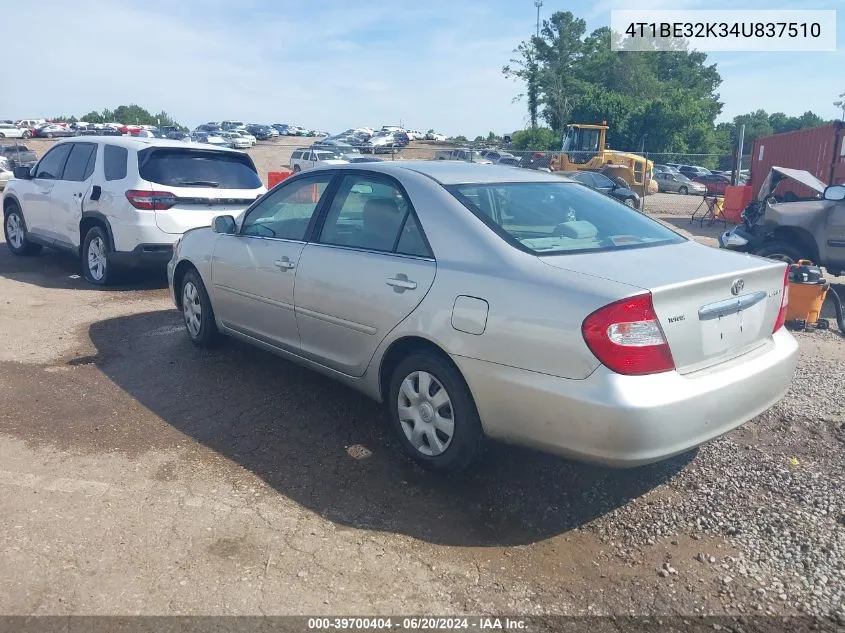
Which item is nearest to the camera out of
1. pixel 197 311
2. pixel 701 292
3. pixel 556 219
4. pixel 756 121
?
pixel 701 292

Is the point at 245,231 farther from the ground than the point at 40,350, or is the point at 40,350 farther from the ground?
the point at 245,231

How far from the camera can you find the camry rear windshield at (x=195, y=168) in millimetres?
8078

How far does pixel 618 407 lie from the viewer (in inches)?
117

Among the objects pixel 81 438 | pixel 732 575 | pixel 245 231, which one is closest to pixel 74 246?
pixel 245 231

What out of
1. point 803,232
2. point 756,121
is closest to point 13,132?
point 803,232

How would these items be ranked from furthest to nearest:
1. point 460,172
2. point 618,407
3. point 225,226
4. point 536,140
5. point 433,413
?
point 536,140 → point 225,226 → point 460,172 → point 433,413 → point 618,407

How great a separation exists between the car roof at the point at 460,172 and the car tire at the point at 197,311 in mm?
1837

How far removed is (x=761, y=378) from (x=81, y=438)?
380cm

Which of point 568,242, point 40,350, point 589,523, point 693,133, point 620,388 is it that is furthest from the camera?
point 693,133

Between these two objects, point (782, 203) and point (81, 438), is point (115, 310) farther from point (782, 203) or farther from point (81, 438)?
point (782, 203)

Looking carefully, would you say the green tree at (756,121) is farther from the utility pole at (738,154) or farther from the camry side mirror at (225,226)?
the camry side mirror at (225,226)

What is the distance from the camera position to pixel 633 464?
3105 millimetres

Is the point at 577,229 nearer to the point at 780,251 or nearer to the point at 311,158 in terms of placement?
the point at 780,251

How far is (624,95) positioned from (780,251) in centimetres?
5625
